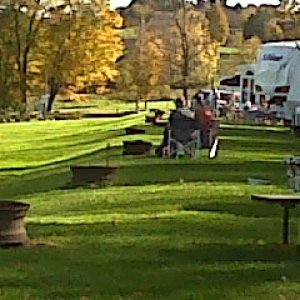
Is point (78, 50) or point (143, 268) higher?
point (143, 268)

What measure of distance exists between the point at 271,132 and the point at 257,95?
24.6 meters

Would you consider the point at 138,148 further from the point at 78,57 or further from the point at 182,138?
the point at 78,57

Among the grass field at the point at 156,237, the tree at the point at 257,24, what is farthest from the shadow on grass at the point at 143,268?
the tree at the point at 257,24

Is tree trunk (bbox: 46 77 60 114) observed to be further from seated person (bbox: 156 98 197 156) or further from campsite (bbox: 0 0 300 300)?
seated person (bbox: 156 98 197 156)

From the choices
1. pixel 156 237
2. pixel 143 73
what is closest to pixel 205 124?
pixel 156 237

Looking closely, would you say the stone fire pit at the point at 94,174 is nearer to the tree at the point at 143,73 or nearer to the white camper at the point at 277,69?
the white camper at the point at 277,69

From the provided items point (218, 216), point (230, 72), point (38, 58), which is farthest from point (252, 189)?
point (230, 72)

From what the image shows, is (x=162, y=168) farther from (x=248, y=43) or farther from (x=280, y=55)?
(x=248, y=43)

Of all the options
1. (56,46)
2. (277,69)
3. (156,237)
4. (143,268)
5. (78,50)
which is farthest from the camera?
(56,46)

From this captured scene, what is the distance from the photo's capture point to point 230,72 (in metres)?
107

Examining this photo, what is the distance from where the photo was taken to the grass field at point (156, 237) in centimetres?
1084

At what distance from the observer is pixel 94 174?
2258cm

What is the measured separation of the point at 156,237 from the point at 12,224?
202cm

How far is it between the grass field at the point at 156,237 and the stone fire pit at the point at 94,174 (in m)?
0.27
